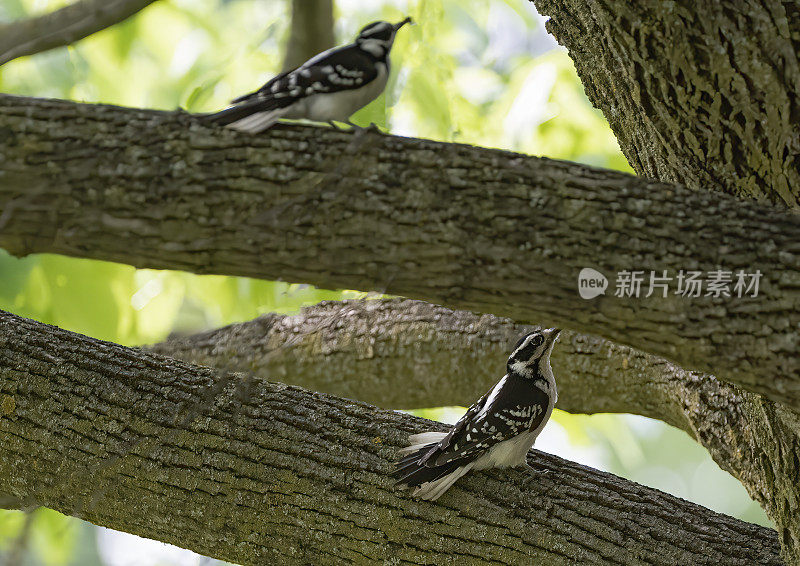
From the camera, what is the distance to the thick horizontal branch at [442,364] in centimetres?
286

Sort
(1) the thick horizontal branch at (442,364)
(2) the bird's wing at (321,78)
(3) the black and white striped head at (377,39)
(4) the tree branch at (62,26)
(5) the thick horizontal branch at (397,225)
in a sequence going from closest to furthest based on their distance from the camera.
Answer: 1. (4) the tree branch at (62,26)
2. (5) the thick horizontal branch at (397,225)
3. (2) the bird's wing at (321,78)
4. (3) the black and white striped head at (377,39)
5. (1) the thick horizontal branch at (442,364)

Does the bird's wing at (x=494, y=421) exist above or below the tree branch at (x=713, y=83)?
below

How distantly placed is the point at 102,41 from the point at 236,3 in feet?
11.5

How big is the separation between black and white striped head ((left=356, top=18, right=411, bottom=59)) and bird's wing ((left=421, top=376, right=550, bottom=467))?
1.25m

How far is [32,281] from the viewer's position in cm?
390

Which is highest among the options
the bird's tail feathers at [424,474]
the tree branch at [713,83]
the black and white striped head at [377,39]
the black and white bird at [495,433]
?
the black and white striped head at [377,39]

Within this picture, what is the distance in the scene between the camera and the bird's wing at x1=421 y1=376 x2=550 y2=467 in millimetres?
2490

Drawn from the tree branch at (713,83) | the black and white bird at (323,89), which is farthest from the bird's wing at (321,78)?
the tree branch at (713,83)

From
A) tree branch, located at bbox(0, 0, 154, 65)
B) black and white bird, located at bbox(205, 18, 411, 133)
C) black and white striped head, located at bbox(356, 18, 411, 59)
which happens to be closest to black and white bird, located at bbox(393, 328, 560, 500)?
black and white bird, located at bbox(205, 18, 411, 133)

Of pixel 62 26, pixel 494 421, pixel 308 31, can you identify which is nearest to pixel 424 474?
pixel 494 421

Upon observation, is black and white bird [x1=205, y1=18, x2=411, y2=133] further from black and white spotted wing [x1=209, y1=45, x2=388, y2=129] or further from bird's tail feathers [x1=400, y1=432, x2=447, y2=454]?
bird's tail feathers [x1=400, y1=432, x2=447, y2=454]

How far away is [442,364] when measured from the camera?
3693 mm

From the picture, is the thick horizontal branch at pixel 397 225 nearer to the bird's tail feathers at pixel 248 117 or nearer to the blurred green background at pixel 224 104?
the bird's tail feathers at pixel 248 117

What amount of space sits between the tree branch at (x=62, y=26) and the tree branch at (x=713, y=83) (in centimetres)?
130
